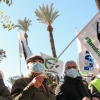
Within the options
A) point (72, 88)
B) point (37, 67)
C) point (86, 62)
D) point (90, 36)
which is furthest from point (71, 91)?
point (86, 62)

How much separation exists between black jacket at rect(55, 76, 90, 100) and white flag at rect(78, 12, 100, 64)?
13.2 ft

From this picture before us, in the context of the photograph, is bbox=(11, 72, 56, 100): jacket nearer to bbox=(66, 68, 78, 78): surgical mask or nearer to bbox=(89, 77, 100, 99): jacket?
bbox=(66, 68, 78, 78): surgical mask

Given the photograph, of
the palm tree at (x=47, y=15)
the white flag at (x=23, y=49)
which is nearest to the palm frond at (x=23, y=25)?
the palm tree at (x=47, y=15)

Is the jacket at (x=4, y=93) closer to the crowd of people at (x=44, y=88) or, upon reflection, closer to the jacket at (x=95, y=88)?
the crowd of people at (x=44, y=88)

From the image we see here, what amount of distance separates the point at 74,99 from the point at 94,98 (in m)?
0.32

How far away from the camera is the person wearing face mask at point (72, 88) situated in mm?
4059

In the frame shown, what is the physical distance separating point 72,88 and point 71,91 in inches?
2.2

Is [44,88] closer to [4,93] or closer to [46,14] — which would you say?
[4,93]

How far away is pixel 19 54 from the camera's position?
37.3 ft

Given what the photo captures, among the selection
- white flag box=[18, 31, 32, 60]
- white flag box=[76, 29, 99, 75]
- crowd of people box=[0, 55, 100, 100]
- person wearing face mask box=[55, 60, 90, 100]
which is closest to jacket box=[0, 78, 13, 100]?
crowd of people box=[0, 55, 100, 100]

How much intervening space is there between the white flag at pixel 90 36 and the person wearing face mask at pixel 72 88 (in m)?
3.93

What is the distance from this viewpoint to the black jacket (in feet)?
13.3

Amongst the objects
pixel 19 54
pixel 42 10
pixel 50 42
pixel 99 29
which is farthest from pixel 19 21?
pixel 99 29

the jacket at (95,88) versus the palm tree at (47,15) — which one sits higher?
the palm tree at (47,15)
